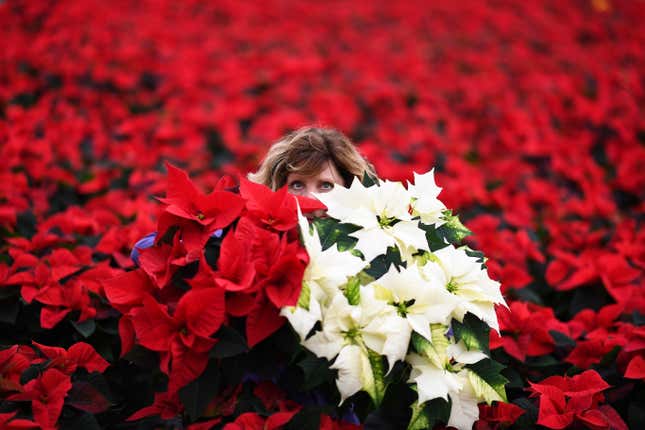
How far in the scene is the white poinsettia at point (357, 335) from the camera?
95 cm

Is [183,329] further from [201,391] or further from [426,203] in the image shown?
[426,203]

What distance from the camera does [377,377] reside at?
0.98 m

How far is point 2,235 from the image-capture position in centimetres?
177

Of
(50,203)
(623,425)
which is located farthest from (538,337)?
(50,203)

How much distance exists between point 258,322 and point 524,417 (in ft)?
2.16

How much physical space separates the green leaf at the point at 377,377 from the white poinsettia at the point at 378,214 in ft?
0.64

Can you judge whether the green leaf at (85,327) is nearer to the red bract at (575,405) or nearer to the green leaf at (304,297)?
the green leaf at (304,297)

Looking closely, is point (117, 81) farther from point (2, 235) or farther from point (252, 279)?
point (252, 279)

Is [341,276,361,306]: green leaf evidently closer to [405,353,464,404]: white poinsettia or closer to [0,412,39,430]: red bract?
[405,353,464,404]: white poinsettia

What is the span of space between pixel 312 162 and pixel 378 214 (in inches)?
15.8

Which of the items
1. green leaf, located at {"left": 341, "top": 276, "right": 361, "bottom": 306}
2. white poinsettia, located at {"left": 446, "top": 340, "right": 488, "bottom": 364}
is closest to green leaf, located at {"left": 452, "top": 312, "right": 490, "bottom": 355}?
white poinsettia, located at {"left": 446, "top": 340, "right": 488, "bottom": 364}

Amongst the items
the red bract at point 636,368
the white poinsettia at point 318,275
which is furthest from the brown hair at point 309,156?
the red bract at point 636,368

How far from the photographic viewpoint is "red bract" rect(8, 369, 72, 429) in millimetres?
1053

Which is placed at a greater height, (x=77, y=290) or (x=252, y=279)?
(x=252, y=279)
